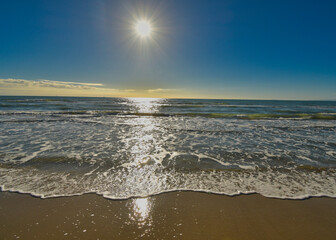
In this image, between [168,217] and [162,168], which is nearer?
[168,217]

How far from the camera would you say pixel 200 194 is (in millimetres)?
4824

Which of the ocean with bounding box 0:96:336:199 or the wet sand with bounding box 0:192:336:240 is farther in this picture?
the ocean with bounding box 0:96:336:199

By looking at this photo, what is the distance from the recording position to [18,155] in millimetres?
7777

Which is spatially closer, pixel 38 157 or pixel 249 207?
pixel 249 207

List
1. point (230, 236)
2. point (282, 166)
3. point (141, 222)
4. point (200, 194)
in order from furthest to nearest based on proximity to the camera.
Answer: point (282, 166), point (200, 194), point (141, 222), point (230, 236)

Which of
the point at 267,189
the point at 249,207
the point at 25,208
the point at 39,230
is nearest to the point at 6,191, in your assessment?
the point at 25,208

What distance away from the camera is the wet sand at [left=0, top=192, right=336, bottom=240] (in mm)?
3381

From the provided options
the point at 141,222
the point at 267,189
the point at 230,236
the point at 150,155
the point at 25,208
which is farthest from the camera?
the point at 150,155

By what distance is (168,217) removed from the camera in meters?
3.85

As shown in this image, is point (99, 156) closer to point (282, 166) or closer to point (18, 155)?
point (18, 155)

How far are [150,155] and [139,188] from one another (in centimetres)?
328

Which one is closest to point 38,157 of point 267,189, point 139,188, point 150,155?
point 150,155

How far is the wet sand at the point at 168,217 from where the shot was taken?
3381 millimetres

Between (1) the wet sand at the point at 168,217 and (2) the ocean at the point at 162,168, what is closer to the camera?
(1) the wet sand at the point at 168,217
